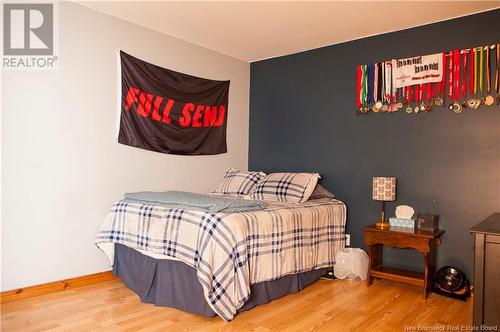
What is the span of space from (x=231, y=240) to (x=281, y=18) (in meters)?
2.05

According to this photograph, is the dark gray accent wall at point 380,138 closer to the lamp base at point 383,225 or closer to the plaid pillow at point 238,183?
the lamp base at point 383,225

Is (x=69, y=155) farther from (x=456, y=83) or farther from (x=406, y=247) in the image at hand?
(x=456, y=83)

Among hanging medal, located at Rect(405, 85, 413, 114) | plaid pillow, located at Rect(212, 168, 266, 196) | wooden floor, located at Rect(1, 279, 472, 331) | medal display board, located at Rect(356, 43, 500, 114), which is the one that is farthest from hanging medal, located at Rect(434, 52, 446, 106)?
plaid pillow, located at Rect(212, 168, 266, 196)

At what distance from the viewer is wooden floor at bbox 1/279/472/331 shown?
2.32 meters

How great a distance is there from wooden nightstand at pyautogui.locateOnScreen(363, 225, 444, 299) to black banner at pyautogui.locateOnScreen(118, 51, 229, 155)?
6.53ft

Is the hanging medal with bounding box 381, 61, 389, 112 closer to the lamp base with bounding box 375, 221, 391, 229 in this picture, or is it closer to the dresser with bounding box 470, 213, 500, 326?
the lamp base with bounding box 375, 221, 391, 229

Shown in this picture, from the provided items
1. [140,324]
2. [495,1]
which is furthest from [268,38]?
[140,324]

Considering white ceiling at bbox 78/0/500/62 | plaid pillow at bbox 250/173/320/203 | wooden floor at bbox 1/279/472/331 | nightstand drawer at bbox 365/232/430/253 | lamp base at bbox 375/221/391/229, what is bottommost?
wooden floor at bbox 1/279/472/331

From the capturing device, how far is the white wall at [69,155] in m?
2.77

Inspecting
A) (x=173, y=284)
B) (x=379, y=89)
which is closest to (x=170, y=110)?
(x=173, y=284)

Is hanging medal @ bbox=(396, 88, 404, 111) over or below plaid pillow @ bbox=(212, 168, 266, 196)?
over

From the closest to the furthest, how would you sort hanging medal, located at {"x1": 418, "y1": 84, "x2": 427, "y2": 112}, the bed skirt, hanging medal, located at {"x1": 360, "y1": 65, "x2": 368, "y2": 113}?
the bed skirt
hanging medal, located at {"x1": 418, "y1": 84, "x2": 427, "y2": 112}
hanging medal, located at {"x1": 360, "y1": 65, "x2": 368, "y2": 113}

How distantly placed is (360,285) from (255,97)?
2556 mm

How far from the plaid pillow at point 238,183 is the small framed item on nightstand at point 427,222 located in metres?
1.59
